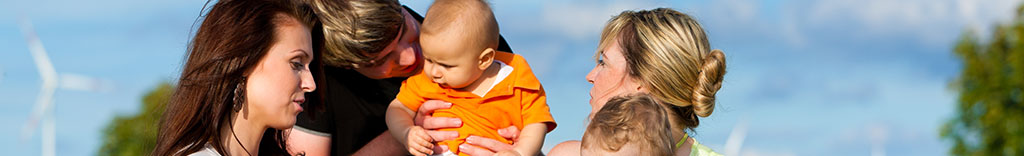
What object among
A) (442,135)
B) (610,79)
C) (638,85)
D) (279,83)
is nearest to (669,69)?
(638,85)

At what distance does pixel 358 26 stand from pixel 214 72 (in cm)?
152

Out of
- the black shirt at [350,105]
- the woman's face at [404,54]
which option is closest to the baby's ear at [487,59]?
the woman's face at [404,54]

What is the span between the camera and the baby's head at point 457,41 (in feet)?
18.1

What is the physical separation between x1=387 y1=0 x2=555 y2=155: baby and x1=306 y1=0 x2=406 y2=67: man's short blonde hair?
0.86ft

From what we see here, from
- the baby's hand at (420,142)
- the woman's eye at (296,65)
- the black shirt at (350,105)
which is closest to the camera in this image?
the woman's eye at (296,65)

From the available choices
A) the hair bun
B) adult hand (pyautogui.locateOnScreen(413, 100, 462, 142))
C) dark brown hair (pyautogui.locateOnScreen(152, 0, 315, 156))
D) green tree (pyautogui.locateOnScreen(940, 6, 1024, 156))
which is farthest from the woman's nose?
green tree (pyautogui.locateOnScreen(940, 6, 1024, 156))

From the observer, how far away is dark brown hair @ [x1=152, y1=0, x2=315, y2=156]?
4363mm

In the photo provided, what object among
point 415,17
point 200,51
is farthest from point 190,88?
point 415,17

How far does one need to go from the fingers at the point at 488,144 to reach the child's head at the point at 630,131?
179 cm

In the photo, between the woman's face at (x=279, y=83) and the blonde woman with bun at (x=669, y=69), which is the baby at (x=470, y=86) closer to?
the blonde woman with bun at (x=669, y=69)

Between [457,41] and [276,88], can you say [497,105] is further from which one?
[276,88]

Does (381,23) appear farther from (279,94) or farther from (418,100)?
(279,94)

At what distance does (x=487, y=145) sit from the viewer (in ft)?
18.5

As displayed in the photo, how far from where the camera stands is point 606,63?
5344 mm
